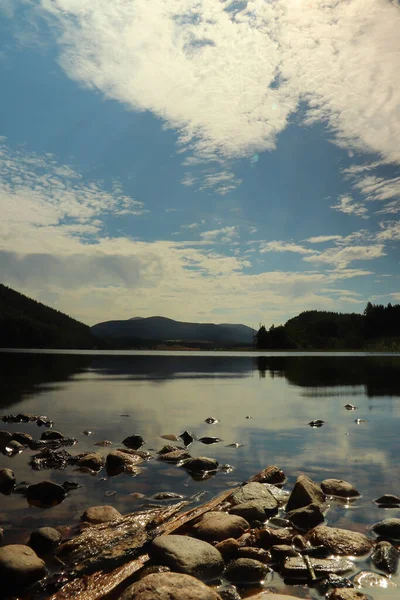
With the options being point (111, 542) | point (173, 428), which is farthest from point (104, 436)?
point (111, 542)

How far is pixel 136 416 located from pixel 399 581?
94.9 feet

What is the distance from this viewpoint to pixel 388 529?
12609 millimetres

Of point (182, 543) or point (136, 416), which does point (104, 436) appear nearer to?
point (136, 416)

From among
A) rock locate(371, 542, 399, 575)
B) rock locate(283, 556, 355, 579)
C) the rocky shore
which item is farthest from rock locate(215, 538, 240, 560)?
rock locate(371, 542, 399, 575)

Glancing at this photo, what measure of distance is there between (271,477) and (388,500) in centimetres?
438

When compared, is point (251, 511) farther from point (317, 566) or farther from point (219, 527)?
point (317, 566)

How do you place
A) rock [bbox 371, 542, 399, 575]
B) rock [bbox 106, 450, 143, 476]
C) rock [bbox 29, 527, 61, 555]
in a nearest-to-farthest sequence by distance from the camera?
rock [bbox 371, 542, 399, 575], rock [bbox 29, 527, 61, 555], rock [bbox 106, 450, 143, 476]

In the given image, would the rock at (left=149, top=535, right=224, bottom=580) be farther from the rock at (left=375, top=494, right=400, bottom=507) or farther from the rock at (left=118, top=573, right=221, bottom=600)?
the rock at (left=375, top=494, right=400, bottom=507)

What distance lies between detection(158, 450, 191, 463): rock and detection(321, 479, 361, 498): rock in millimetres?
7270

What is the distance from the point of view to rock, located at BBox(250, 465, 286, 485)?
18.2 meters

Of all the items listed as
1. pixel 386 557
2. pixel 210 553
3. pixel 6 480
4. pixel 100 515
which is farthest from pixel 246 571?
pixel 6 480

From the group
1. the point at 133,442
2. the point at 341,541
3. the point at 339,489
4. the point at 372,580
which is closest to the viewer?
the point at 372,580

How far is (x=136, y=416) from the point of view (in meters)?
37.2

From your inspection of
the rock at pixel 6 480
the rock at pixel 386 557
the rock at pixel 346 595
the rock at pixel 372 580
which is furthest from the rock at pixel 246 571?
the rock at pixel 6 480
